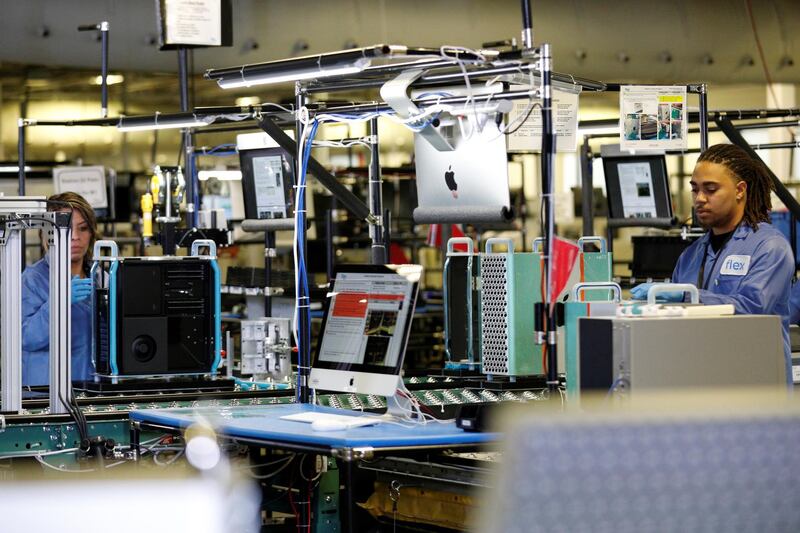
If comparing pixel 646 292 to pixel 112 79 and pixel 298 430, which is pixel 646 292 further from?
pixel 112 79

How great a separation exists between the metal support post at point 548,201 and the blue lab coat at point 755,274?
0.67 m

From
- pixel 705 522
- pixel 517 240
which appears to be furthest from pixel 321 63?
pixel 517 240

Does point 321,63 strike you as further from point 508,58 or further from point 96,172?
point 96,172

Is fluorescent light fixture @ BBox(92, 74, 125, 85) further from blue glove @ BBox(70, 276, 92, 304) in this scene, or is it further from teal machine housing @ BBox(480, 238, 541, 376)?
teal machine housing @ BBox(480, 238, 541, 376)

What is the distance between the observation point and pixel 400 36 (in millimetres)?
10312

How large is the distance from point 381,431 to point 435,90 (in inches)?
39.2

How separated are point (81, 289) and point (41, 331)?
8.7 inches

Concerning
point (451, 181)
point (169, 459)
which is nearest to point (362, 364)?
point (451, 181)

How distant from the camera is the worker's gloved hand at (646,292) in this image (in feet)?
11.8

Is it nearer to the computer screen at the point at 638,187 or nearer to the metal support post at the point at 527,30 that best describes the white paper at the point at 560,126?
the metal support post at the point at 527,30

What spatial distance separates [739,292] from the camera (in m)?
3.87

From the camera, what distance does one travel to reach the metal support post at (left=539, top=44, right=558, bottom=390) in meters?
3.23

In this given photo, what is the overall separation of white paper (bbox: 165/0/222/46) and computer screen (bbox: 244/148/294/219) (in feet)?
2.34

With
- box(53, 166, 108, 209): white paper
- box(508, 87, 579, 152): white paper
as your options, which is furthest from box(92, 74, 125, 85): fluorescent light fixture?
box(508, 87, 579, 152): white paper
